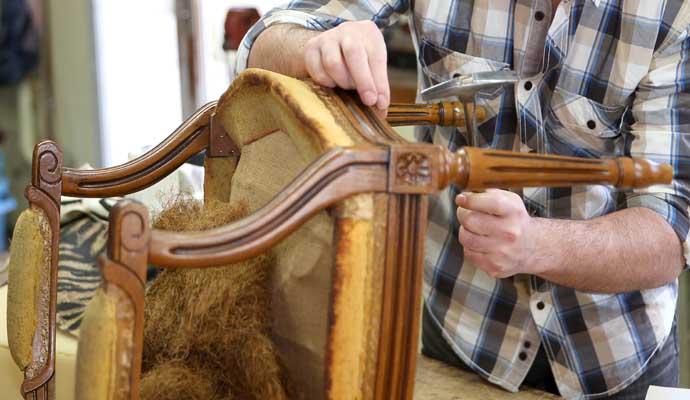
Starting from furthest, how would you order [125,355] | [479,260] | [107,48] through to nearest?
[107,48]
[479,260]
[125,355]

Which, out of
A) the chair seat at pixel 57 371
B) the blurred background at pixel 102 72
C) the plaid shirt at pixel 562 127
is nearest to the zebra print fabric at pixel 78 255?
the chair seat at pixel 57 371

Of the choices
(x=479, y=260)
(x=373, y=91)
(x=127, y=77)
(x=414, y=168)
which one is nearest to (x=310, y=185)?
(x=414, y=168)

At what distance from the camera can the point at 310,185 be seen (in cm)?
52

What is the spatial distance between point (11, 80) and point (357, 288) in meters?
3.47

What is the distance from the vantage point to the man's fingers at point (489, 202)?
2.41ft

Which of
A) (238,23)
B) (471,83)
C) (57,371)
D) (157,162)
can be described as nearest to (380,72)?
(471,83)

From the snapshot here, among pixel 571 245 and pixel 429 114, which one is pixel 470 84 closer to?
pixel 429 114

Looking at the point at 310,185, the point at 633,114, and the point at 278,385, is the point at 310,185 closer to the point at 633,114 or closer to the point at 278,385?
the point at 278,385

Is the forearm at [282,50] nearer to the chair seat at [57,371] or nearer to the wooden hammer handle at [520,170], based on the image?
the wooden hammer handle at [520,170]

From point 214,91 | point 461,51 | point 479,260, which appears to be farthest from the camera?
point 214,91

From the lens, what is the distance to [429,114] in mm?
886

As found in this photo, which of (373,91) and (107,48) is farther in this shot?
(107,48)

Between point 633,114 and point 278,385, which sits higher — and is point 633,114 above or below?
above

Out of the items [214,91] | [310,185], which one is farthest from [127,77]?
[310,185]
